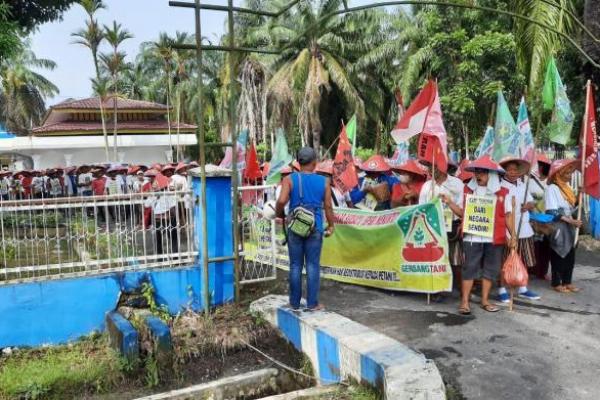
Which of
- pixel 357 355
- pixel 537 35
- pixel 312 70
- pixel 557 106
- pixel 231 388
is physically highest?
pixel 312 70

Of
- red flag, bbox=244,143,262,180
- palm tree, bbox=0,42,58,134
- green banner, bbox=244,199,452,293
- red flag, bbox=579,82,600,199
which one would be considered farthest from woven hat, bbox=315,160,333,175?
palm tree, bbox=0,42,58,134

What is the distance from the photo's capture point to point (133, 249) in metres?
6.12

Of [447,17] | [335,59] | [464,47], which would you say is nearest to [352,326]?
[464,47]

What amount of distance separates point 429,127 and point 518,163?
1019 mm

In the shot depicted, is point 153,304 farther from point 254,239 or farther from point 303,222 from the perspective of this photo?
point 303,222

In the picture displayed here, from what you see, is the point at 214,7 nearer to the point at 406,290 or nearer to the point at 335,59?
the point at 406,290

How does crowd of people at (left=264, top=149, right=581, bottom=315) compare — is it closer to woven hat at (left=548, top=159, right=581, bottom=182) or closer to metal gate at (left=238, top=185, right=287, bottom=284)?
woven hat at (left=548, top=159, right=581, bottom=182)

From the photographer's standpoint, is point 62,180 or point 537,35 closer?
point 537,35

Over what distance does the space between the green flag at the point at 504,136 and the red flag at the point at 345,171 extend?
7.50 feet

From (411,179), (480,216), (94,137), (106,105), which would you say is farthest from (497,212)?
(106,105)

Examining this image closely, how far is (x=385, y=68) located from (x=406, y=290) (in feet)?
75.5

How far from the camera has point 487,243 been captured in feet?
18.3

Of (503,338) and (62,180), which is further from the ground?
(62,180)

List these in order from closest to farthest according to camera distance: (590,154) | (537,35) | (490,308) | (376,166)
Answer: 1. (490,308)
2. (590,154)
3. (376,166)
4. (537,35)
